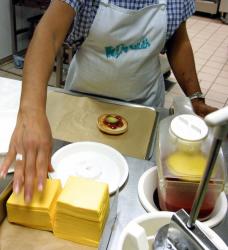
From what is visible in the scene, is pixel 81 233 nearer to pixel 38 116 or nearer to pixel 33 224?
pixel 33 224

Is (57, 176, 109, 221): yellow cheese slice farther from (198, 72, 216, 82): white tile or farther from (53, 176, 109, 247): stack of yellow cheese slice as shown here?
(198, 72, 216, 82): white tile

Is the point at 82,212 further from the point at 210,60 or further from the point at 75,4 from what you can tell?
the point at 210,60

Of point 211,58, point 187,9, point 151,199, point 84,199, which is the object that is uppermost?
point 187,9

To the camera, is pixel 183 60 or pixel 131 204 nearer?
pixel 131 204

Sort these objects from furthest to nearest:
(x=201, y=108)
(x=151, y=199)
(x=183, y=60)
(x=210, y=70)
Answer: (x=210, y=70)
(x=183, y=60)
(x=201, y=108)
(x=151, y=199)

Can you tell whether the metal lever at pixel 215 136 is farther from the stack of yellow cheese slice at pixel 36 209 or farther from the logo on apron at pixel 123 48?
the logo on apron at pixel 123 48

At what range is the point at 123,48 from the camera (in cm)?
108

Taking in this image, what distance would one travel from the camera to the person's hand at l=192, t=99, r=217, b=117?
105cm

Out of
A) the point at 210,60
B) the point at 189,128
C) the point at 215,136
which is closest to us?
the point at 215,136

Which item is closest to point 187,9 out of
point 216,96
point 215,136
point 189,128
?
point 189,128

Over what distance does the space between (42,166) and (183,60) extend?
748mm

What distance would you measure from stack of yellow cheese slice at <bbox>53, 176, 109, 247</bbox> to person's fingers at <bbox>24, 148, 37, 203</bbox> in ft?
0.21

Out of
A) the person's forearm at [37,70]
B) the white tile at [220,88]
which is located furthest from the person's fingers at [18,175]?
the white tile at [220,88]

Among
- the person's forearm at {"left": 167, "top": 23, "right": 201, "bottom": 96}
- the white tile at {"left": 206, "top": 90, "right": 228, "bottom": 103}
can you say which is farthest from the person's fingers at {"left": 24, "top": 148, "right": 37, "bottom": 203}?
the white tile at {"left": 206, "top": 90, "right": 228, "bottom": 103}
